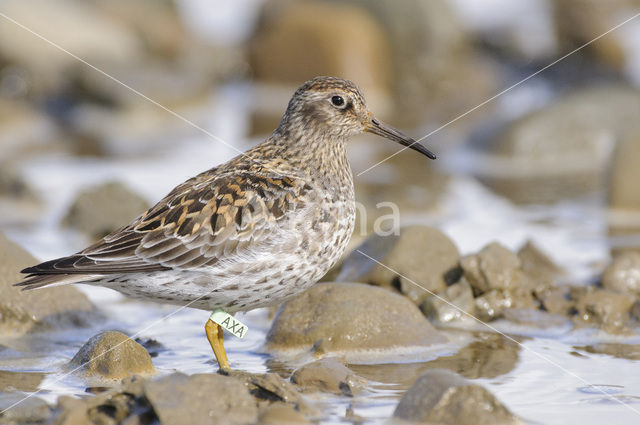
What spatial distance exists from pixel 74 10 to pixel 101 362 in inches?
609

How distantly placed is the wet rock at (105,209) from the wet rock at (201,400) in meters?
5.33

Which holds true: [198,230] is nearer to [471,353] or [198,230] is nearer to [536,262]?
[471,353]

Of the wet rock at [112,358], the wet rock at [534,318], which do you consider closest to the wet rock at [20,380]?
the wet rock at [112,358]

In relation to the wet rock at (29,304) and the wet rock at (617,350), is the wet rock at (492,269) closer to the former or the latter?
the wet rock at (617,350)

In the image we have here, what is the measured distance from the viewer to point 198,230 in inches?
270

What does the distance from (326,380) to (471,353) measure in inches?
66.4

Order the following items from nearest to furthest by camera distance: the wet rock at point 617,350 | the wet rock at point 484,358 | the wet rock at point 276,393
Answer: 1. the wet rock at point 276,393
2. the wet rock at point 484,358
3. the wet rock at point 617,350

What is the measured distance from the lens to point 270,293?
6715mm

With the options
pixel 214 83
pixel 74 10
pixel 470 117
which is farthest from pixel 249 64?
pixel 470 117

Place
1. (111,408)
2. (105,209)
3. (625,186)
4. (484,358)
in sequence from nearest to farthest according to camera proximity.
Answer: (111,408)
(484,358)
(105,209)
(625,186)

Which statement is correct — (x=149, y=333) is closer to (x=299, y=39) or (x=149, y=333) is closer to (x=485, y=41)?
(x=299, y=39)

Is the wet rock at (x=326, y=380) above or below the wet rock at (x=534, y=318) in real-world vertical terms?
below

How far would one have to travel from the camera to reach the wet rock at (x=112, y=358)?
6.78 metres

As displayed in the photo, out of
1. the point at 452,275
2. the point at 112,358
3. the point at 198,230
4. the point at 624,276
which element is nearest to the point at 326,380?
the point at 198,230
